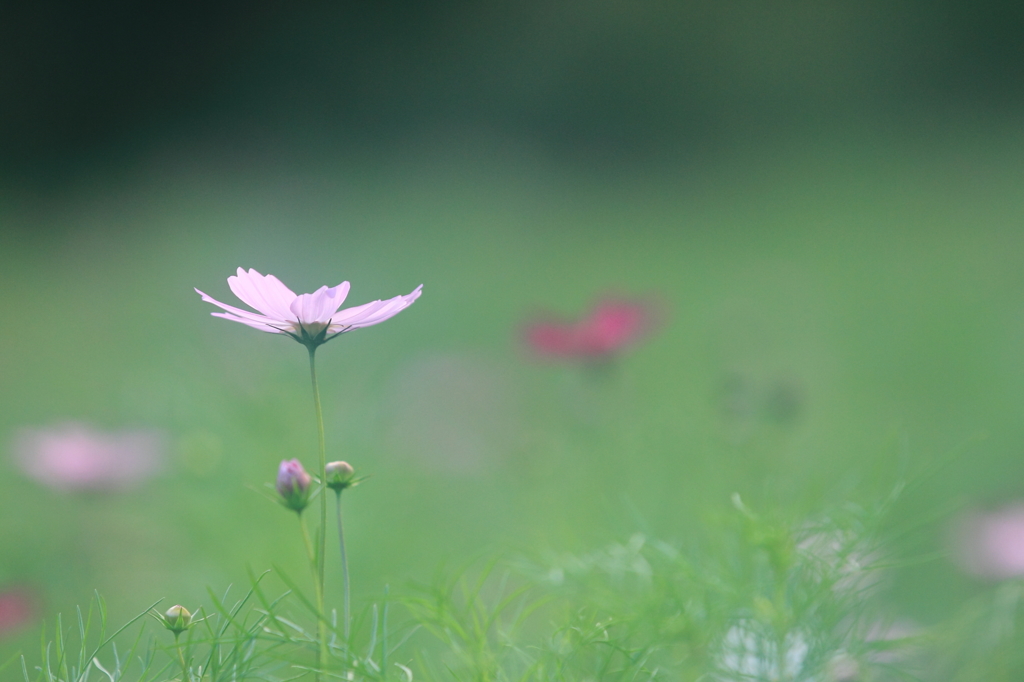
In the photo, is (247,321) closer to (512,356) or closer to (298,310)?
(298,310)

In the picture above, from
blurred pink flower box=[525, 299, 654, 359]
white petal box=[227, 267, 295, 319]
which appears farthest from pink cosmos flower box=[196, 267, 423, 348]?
blurred pink flower box=[525, 299, 654, 359]

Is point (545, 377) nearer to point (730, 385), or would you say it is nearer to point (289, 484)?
point (730, 385)

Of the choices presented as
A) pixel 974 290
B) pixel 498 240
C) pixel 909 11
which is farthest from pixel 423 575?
pixel 909 11

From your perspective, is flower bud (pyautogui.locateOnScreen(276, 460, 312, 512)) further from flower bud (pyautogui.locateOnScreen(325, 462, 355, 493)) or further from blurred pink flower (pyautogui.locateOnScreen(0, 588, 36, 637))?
blurred pink flower (pyautogui.locateOnScreen(0, 588, 36, 637))

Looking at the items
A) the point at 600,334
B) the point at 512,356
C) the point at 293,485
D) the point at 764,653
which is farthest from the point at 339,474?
the point at 512,356

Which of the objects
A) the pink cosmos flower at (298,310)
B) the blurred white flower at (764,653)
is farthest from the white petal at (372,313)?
the blurred white flower at (764,653)

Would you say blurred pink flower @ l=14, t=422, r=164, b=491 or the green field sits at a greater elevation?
the green field
